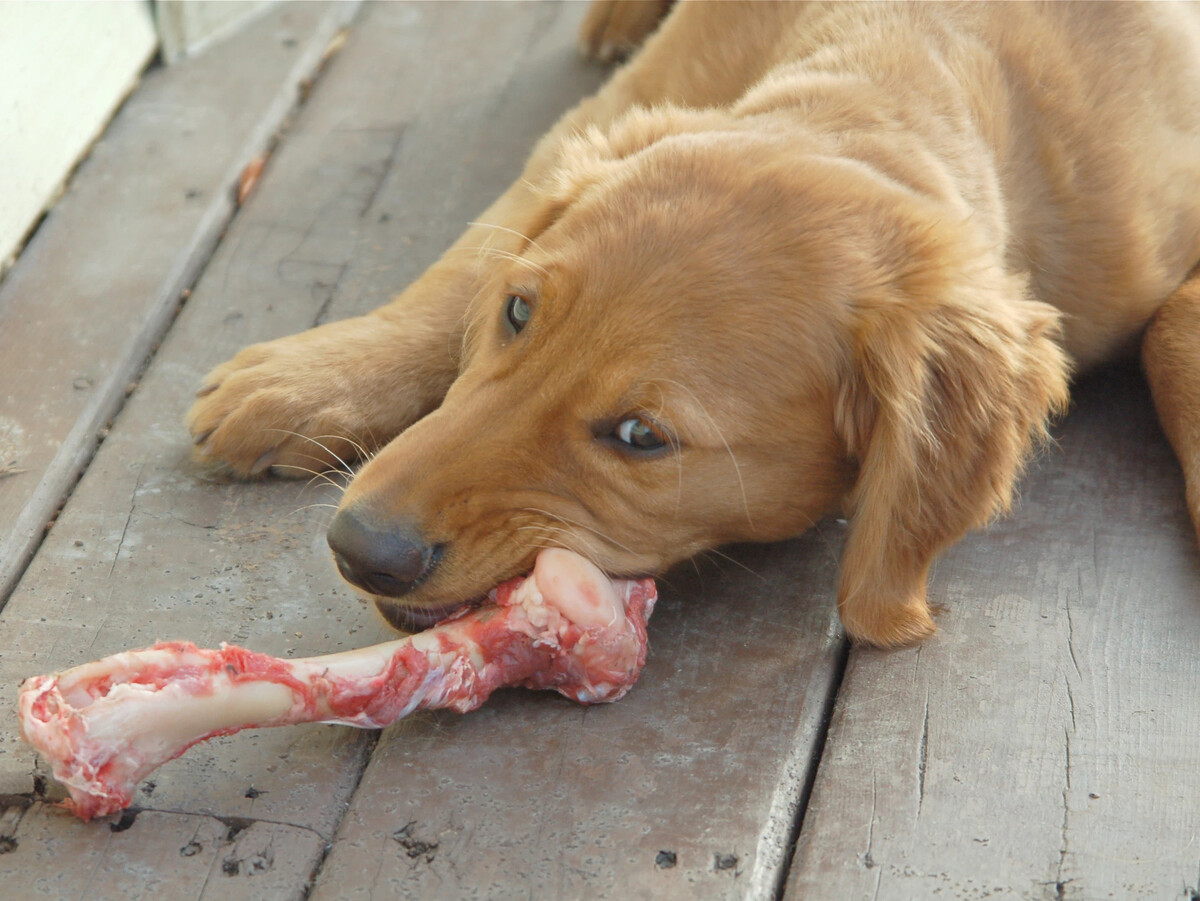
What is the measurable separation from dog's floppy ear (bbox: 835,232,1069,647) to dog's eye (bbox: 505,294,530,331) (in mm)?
582

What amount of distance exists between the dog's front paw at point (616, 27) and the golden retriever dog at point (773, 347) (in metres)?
1.55

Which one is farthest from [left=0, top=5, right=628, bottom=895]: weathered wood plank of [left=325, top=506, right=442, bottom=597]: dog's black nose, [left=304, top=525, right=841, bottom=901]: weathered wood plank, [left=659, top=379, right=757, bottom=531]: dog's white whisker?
[left=659, top=379, right=757, bottom=531]: dog's white whisker

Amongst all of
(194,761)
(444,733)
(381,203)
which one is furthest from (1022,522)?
(381,203)

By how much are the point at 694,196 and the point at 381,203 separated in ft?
5.23

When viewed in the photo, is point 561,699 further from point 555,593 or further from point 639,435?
point 639,435

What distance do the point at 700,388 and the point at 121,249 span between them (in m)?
1.88

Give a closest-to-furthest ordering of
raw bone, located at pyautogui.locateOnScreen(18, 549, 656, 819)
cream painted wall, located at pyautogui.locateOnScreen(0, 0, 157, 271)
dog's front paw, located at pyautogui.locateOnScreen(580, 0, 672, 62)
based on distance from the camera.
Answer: raw bone, located at pyautogui.locateOnScreen(18, 549, 656, 819) → cream painted wall, located at pyautogui.locateOnScreen(0, 0, 157, 271) → dog's front paw, located at pyautogui.locateOnScreen(580, 0, 672, 62)

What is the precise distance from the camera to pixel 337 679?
211 centimetres

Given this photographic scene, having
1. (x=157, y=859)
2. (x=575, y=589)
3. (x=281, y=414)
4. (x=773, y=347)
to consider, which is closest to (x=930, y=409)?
(x=773, y=347)

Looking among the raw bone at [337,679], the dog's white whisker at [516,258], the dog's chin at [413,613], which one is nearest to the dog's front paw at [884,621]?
the raw bone at [337,679]

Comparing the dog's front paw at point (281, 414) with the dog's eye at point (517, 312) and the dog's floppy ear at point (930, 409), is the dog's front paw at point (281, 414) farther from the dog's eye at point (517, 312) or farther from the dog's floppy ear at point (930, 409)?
the dog's floppy ear at point (930, 409)

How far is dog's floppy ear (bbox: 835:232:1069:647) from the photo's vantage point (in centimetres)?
233

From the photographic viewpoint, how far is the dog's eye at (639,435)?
226cm

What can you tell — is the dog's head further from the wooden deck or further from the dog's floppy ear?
the wooden deck
